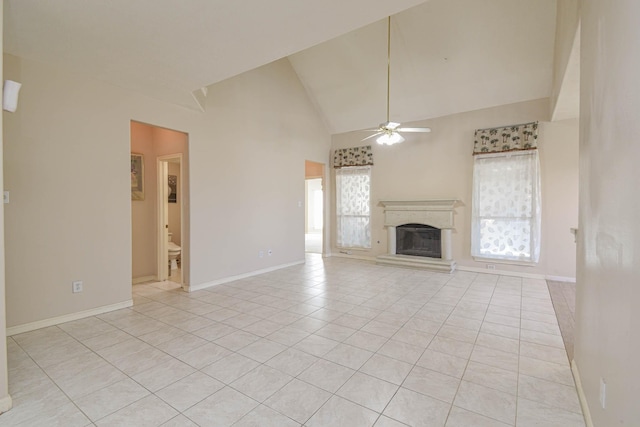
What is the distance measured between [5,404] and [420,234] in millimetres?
6109

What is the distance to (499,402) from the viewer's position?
6.33 ft

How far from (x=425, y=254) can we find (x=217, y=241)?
164 inches

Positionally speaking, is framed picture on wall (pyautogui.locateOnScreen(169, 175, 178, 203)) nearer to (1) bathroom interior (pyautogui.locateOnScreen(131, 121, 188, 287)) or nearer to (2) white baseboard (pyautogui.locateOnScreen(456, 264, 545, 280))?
(1) bathroom interior (pyautogui.locateOnScreen(131, 121, 188, 287))

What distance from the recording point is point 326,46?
18.4 feet

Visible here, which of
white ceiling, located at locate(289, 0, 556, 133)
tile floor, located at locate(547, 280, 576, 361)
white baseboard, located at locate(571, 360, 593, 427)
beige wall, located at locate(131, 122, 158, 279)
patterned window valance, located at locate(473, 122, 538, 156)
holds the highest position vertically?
white ceiling, located at locate(289, 0, 556, 133)

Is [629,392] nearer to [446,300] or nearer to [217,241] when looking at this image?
[446,300]

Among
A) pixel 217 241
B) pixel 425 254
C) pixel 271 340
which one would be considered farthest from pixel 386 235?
pixel 271 340

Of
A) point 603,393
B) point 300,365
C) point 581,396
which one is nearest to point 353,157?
point 300,365

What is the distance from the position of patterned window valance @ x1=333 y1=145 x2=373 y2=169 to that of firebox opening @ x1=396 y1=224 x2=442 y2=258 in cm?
172

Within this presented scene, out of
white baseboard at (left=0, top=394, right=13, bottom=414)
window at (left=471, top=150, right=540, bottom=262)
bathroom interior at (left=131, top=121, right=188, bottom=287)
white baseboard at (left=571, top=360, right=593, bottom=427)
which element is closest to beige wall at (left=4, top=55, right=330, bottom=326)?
bathroom interior at (left=131, top=121, right=188, bottom=287)

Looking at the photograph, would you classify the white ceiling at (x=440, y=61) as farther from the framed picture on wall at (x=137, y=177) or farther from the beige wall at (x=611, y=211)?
the framed picture on wall at (x=137, y=177)

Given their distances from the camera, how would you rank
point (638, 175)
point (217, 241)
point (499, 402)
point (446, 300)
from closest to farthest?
1. point (638, 175)
2. point (499, 402)
3. point (446, 300)
4. point (217, 241)

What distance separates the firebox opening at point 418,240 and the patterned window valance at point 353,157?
1.72 metres

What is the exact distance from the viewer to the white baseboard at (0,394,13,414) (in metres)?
1.83
